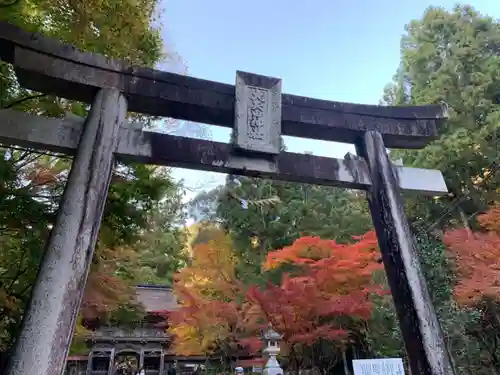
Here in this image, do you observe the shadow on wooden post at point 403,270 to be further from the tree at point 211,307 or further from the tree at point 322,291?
the tree at point 211,307

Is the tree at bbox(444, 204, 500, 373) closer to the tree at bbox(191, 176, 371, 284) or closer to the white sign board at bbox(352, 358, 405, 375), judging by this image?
the white sign board at bbox(352, 358, 405, 375)

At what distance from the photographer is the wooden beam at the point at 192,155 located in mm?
3410

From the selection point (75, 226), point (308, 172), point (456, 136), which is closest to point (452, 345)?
point (456, 136)

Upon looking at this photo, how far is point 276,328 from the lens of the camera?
10.5 metres

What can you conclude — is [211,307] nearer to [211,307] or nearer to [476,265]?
[211,307]

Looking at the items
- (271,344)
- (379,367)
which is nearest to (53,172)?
(379,367)

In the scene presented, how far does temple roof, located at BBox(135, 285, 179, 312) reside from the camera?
2274 centimetres

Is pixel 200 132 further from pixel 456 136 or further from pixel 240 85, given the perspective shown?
pixel 456 136

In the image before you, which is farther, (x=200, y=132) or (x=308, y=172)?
(x=200, y=132)

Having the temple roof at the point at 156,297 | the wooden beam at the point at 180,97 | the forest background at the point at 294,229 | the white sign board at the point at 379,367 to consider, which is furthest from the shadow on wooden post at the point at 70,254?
the temple roof at the point at 156,297

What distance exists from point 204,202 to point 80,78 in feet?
57.2

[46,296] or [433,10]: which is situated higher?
[433,10]

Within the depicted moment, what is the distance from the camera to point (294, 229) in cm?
1590

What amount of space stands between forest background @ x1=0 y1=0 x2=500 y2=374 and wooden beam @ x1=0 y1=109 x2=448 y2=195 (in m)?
0.93
